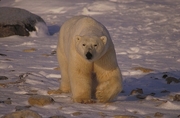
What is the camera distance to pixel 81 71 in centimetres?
469

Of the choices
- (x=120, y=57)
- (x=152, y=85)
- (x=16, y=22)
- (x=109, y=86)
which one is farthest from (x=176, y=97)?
(x=16, y=22)

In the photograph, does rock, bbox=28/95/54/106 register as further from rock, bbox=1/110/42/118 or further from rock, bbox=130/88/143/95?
rock, bbox=130/88/143/95

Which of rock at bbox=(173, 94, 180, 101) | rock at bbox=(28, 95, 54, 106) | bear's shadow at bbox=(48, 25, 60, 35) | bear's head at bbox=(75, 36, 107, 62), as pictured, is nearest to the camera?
bear's head at bbox=(75, 36, 107, 62)

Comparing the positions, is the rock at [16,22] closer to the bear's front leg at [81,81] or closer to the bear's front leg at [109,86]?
the bear's front leg at [81,81]

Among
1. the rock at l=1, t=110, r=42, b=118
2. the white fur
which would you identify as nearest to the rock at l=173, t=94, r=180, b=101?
the white fur

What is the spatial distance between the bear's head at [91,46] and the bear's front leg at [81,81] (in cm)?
29

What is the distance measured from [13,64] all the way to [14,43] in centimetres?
258

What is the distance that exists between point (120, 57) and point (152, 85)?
91.2 inches

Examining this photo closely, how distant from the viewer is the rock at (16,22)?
34.4 feet

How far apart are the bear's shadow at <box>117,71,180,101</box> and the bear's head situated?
3.41ft

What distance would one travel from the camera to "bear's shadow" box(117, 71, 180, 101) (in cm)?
547

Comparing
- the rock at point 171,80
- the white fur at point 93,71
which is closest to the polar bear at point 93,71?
the white fur at point 93,71

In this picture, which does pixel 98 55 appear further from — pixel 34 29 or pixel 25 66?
pixel 34 29

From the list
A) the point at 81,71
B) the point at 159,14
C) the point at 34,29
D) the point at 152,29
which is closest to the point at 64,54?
the point at 81,71
